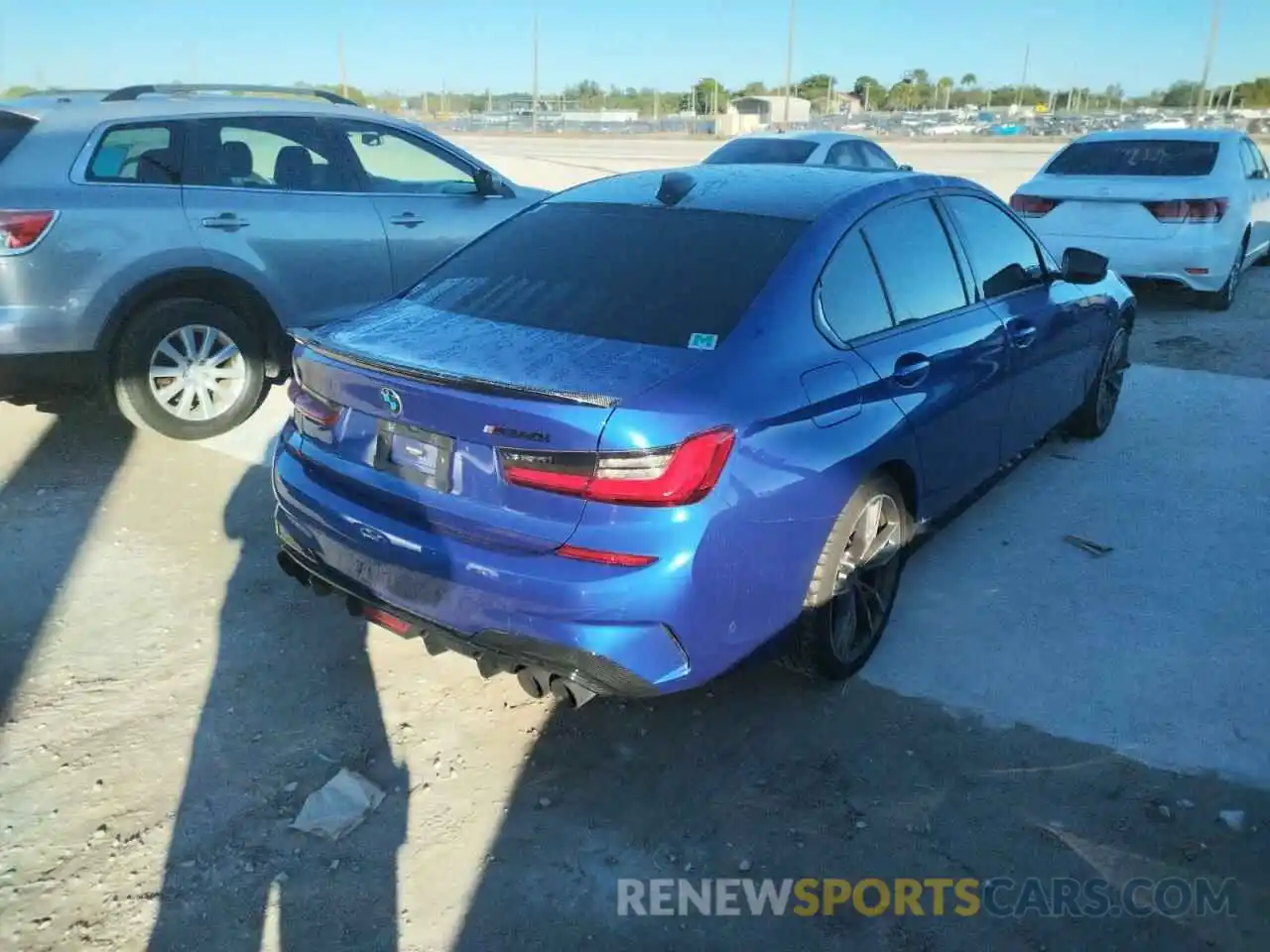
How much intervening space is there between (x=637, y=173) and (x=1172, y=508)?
10.0ft

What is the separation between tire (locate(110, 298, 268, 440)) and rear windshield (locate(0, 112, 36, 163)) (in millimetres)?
964

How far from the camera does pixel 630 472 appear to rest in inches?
98.6

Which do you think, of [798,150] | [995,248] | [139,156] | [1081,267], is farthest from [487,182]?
[798,150]

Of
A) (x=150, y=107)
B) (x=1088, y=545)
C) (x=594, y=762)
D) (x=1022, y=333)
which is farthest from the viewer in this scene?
(x=150, y=107)

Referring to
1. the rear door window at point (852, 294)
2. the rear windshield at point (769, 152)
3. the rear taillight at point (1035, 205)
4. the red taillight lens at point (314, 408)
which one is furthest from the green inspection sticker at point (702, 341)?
the rear windshield at point (769, 152)

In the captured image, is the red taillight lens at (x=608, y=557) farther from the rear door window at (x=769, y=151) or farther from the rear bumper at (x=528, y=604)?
the rear door window at (x=769, y=151)

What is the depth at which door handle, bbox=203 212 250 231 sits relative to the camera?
5531 mm

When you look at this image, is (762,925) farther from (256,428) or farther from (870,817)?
(256,428)

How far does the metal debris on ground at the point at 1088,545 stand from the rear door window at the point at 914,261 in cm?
133

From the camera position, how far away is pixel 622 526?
2518 millimetres

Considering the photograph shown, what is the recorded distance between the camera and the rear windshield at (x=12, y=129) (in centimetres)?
500

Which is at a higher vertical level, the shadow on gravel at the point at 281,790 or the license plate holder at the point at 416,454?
the license plate holder at the point at 416,454

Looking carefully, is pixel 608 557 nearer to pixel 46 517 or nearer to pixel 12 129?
pixel 46 517

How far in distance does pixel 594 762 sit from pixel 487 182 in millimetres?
4712
